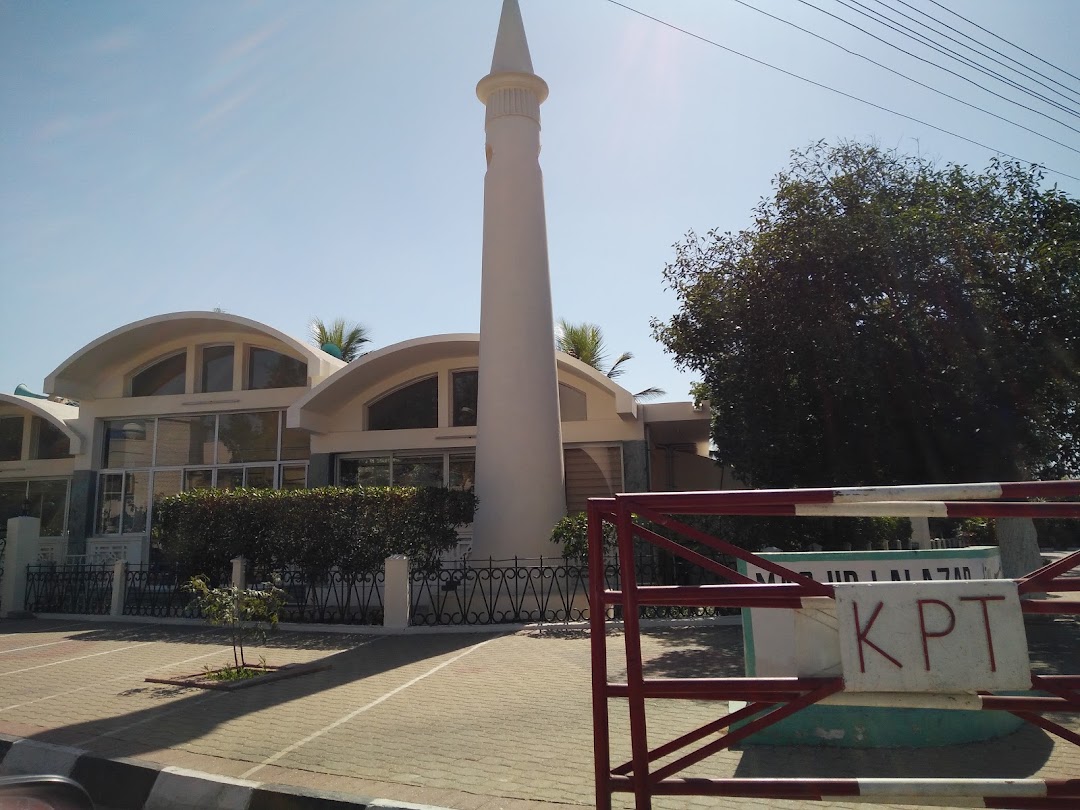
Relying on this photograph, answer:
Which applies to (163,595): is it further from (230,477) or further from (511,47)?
(511,47)

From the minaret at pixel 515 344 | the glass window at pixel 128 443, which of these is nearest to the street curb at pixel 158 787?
the minaret at pixel 515 344

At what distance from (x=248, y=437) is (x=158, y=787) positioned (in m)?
14.2

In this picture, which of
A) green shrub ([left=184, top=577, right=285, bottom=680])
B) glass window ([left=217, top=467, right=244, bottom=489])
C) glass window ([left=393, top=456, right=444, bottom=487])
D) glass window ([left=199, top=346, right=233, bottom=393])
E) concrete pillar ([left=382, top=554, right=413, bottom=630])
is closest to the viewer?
green shrub ([left=184, top=577, right=285, bottom=680])

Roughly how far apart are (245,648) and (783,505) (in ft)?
27.8

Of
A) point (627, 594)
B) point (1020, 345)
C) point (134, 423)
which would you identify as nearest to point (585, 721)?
point (627, 594)

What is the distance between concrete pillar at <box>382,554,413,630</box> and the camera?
1059cm

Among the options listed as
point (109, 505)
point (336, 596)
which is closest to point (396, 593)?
point (336, 596)

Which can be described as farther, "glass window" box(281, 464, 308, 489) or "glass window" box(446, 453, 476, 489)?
"glass window" box(281, 464, 308, 489)

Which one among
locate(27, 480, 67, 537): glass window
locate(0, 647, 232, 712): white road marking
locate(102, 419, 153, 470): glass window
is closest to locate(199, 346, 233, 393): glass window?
locate(102, 419, 153, 470): glass window

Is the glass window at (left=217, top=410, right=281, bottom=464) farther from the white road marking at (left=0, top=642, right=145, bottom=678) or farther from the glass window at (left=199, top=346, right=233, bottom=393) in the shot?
the white road marking at (left=0, top=642, right=145, bottom=678)

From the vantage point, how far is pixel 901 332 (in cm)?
955

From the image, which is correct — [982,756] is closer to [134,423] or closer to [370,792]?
[370,792]

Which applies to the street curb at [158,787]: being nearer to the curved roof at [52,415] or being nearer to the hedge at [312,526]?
the hedge at [312,526]

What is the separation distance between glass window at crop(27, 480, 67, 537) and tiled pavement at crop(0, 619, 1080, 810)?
10.5m
